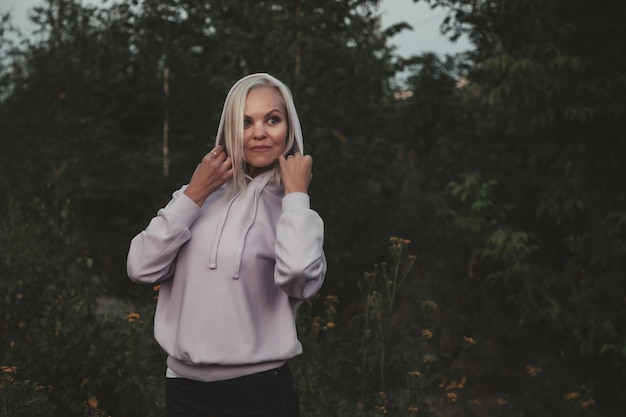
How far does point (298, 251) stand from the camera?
2279 millimetres

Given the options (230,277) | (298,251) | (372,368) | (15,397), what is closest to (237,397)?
(230,277)

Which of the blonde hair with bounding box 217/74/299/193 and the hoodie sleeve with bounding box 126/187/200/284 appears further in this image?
the blonde hair with bounding box 217/74/299/193

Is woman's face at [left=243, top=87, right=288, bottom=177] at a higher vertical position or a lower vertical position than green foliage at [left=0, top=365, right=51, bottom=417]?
higher

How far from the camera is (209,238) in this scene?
2418 millimetres

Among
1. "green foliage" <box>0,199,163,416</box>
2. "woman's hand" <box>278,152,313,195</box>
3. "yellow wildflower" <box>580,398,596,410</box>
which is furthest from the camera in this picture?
"yellow wildflower" <box>580,398,596,410</box>

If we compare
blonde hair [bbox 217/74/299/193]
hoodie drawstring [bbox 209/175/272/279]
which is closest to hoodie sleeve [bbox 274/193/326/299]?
hoodie drawstring [bbox 209/175/272/279]

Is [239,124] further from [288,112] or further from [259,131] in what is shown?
[288,112]

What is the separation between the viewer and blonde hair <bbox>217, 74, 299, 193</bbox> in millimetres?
2490

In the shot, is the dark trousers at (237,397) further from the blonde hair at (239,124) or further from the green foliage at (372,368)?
the green foliage at (372,368)

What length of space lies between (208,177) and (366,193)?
5.92 meters

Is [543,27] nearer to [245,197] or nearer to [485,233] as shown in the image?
[485,233]

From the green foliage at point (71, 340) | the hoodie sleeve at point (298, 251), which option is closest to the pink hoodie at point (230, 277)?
the hoodie sleeve at point (298, 251)

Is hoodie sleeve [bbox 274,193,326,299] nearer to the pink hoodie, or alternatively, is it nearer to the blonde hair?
the pink hoodie

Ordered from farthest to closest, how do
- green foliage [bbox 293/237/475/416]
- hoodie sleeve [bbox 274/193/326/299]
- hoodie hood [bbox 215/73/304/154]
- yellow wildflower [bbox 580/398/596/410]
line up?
yellow wildflower [bbox 580/398/596/410]
green foliage [bbox 293/237/475/416]
hoodie hood [bbox 215/73/304/154]
hoodie sleeve [bbox 274/193/326/299]
